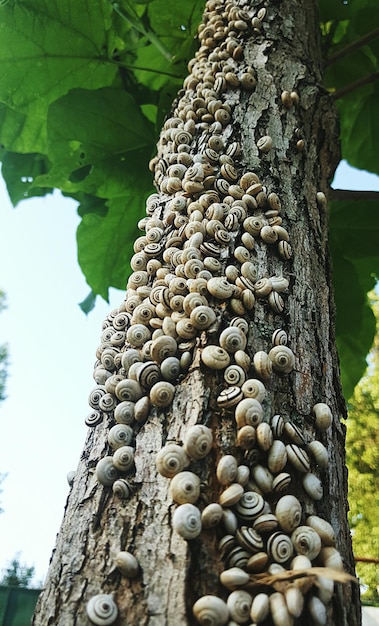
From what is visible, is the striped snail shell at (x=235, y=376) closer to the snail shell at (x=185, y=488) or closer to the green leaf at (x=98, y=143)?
the snail shell at (x=185, y=488)

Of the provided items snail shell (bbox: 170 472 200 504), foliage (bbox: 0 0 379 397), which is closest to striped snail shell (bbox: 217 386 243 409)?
snail shell (bbox: 170 472 200 504)

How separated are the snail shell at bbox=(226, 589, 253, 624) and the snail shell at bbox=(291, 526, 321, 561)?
0.26 feet

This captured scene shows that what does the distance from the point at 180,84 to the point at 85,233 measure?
1.78 feet

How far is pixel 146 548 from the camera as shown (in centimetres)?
54

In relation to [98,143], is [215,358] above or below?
below

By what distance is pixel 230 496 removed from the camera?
1.83ft

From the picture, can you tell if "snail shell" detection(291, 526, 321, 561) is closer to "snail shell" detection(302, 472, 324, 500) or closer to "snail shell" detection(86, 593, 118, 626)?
"snail shell" detection(302, 472, 324, 500)

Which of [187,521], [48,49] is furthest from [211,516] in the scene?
[48,49]

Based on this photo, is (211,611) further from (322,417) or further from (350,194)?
(350,194)

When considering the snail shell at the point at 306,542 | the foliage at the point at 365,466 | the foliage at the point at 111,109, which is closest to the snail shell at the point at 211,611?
the snail shell at the point at 306,542

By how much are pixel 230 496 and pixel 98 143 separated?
1237 millimetres

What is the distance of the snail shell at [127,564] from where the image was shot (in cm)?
52

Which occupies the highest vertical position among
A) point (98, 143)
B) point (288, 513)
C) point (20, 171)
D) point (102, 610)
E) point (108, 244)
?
point (20, 171)

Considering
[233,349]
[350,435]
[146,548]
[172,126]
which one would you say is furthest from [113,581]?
[350,435]
